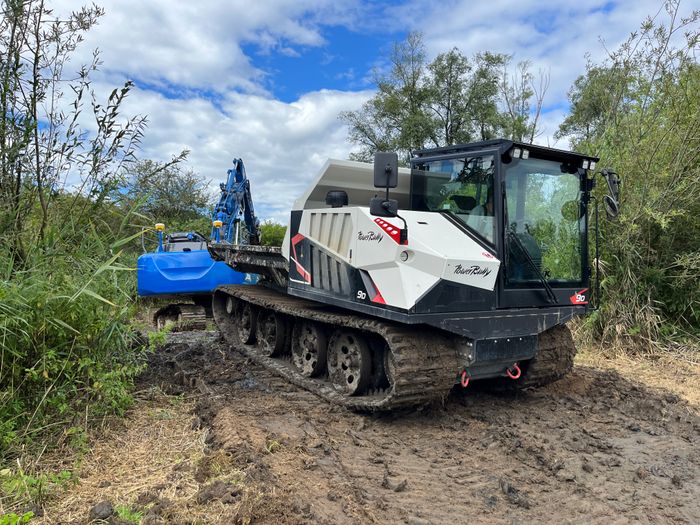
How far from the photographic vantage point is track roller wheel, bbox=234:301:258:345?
24.5 ft

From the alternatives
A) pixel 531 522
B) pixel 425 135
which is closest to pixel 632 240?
pixel 531 522

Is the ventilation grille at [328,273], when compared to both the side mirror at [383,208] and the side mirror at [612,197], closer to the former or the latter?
the side mirror at [383,208]

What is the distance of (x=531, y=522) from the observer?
3092 millimetres

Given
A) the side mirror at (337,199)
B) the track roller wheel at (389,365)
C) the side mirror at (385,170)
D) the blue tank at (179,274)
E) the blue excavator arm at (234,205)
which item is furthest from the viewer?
the blue excavator arm at (234,205)

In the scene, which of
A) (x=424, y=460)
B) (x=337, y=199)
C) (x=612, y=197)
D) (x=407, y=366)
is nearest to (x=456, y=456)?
(x=424, y=460)

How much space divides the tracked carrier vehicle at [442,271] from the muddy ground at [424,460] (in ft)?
1.13

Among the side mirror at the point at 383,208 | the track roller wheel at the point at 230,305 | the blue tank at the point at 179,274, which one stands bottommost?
the track roller wheel at the point at 230,305

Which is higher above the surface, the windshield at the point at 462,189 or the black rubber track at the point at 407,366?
the windshield at the point at 462,189

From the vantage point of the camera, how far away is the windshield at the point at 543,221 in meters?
4.68

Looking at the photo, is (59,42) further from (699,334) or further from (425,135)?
(425,135)

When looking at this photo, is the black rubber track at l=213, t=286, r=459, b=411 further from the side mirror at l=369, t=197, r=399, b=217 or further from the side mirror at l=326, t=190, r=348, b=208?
the side mirror at l=326, t=190, r=348, b=208

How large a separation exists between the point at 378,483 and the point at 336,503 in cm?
43

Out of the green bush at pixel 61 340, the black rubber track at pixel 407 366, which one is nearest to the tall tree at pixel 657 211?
the black rubber track at pixel 407 366

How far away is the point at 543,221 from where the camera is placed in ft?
16.1
